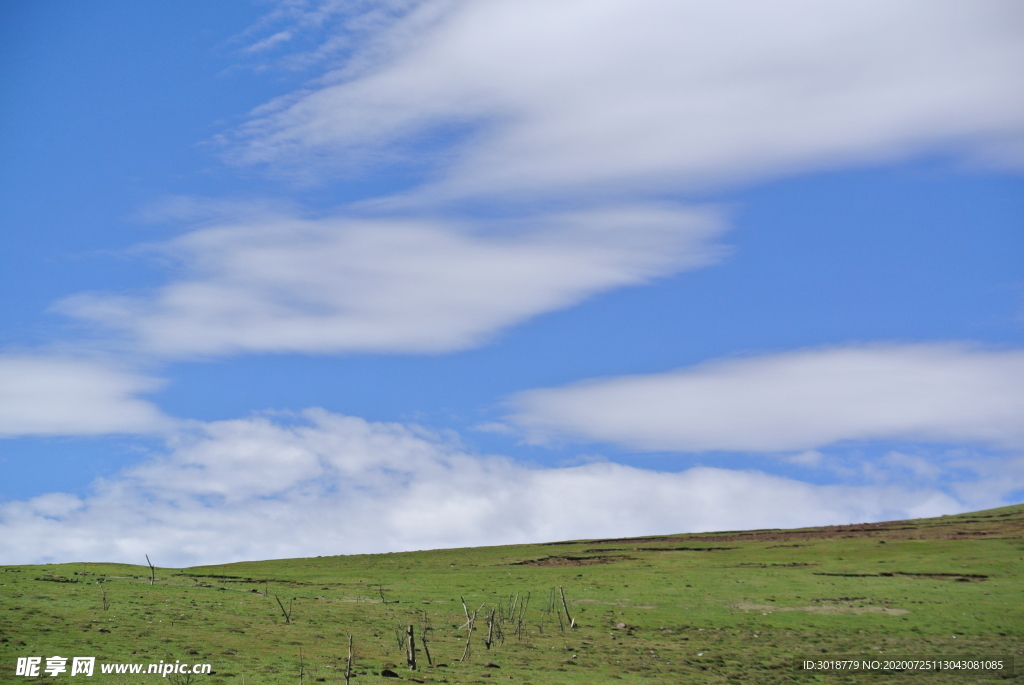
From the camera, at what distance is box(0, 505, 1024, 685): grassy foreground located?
28.9m

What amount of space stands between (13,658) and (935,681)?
3652 centimetres

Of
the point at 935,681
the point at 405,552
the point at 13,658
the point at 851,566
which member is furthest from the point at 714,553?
the point at 13,658

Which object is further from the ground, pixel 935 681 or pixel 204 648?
Answer: pixel 204 648

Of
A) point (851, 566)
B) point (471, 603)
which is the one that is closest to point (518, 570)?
point (471, 603)

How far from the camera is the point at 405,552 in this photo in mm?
99188

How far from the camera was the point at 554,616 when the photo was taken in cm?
4406

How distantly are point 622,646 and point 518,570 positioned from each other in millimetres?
34007

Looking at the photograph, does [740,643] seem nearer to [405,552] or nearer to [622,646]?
[622,646]

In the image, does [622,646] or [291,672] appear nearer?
[291,672]

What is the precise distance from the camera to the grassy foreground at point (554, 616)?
94.9 feet

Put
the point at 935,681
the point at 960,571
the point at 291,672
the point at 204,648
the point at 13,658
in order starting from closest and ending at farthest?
the point at 13,658
the point at 291,672
the point at 204,648
the point at 935,681
the point at 960,571

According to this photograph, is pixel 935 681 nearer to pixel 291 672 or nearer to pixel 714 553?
pixel 291 672

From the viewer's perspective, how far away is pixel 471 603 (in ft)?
160

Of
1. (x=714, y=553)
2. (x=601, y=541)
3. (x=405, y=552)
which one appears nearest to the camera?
(x=714, y=553)
